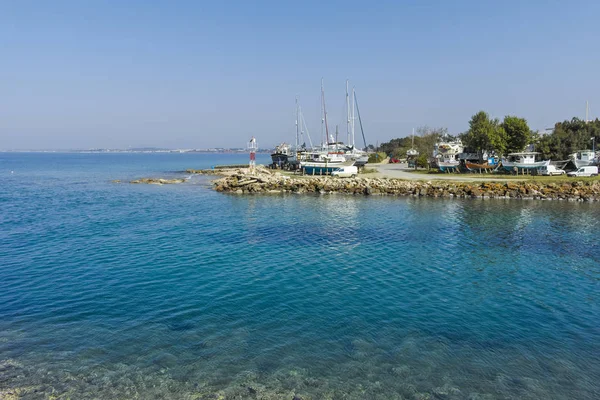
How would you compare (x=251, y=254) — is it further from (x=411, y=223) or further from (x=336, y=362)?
(x=411, y=223)

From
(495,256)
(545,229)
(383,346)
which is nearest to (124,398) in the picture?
(383,346)

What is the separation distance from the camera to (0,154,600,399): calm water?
35.7ft

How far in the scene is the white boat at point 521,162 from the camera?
6292cm

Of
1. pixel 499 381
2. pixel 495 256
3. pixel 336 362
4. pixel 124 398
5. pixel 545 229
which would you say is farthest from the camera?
pixel 545 229

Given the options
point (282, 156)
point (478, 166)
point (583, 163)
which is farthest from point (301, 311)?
point (282, 156)

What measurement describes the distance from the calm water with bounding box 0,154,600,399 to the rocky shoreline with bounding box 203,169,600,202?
59.5 feet

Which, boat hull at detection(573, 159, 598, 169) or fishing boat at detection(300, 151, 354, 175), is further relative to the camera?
fishing boat at detection(300, 151, 354, 175)

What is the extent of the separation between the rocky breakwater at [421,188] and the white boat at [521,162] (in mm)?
11865

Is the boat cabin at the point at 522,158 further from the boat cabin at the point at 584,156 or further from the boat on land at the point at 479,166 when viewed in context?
the boat cabin at the point at 584,156

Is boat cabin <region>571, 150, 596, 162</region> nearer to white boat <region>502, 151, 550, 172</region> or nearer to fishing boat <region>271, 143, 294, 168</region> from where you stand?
white boat <region>502, 151, 550, 172</region>

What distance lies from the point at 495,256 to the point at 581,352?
11.7 m

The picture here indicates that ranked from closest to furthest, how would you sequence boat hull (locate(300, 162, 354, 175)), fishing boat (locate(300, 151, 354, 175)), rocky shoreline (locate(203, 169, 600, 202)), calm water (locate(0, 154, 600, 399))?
calm water (locate(0, 154, 600, 399)) < rocky shoreline (locate(203, 169, 600, 202)) < boat hull (locate(300, 162, 354, 175)) < fishing boat (locate(300, 151, 354, 175))

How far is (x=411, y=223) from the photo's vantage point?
110 ft

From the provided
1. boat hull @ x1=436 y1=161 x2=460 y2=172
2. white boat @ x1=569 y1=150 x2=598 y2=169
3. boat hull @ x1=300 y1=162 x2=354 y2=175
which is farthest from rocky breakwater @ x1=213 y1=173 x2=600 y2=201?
boat hull @ x1=436 y1=161 x2=460 y2=172
